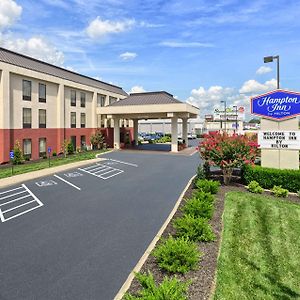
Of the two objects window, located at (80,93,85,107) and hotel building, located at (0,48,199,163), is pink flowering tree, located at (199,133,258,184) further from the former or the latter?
window, located at (80,93,85,107)

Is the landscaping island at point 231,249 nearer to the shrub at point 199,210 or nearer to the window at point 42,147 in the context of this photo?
the shrub at point 199,210

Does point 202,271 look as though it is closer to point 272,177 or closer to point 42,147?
point 272,177

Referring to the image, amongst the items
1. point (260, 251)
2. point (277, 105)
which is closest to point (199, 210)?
point (260, 251)

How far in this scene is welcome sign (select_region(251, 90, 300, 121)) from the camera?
57.6 ft

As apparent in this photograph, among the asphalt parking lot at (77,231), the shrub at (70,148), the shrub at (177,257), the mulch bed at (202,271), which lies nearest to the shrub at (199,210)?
the mulch bed at (202,271)

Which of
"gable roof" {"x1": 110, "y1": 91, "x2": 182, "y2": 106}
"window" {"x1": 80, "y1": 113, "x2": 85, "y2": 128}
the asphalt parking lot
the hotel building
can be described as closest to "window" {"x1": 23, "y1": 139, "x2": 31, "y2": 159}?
the hotel building

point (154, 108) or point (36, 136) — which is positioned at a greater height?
point (154, 108)

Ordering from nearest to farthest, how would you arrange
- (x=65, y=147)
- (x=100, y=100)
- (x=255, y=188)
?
(x=255, y=188) < (x=65, y=147) < (x=100, y=100)

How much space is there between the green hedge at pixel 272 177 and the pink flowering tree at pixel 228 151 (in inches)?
26.8

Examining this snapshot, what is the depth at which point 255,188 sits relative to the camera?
51.8 feet

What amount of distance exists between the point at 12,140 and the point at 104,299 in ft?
90.8

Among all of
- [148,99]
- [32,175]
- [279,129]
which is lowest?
[32,175]

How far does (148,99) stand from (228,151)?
28.3 metres

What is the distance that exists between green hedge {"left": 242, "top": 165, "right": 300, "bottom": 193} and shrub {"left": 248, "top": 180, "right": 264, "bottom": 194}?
0.82 m
